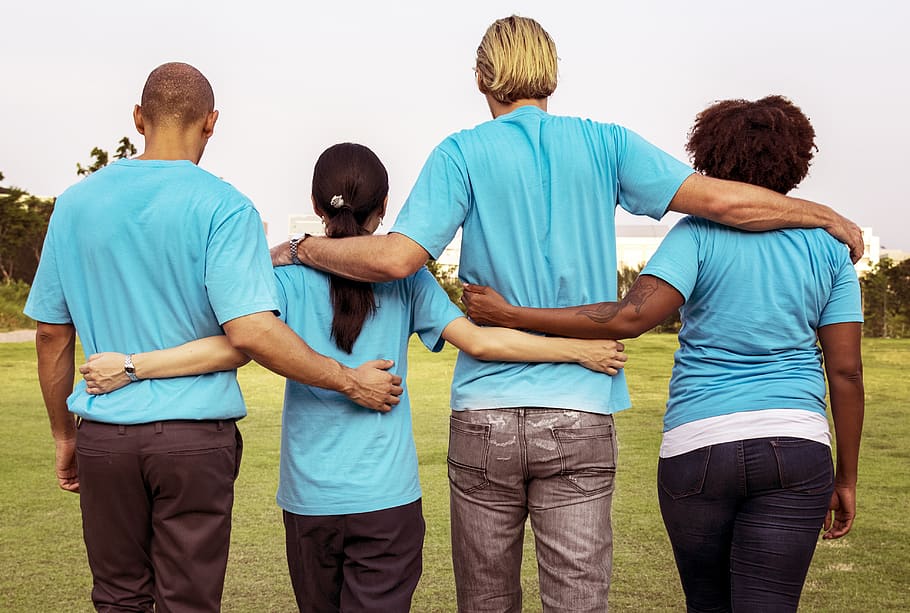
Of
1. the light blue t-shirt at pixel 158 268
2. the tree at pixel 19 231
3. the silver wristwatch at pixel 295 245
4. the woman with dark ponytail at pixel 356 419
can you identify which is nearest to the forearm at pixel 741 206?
the woman with dark ponytail at pixel 356 419

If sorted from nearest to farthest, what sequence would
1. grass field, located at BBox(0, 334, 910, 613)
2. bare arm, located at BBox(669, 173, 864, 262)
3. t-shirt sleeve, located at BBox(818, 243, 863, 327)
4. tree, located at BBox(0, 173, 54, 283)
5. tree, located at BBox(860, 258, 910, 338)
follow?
bare arm, located at BBox(669, 173, 864, 262)
t-shirt sleeve, located at BBox(818, 243, 863, 327)
grass field, located at BBox(0, 334, 910, 613)
tree, located at BBox(860, 258, 910, 338)
tree, located at BBox(0, 173, 54, 283)

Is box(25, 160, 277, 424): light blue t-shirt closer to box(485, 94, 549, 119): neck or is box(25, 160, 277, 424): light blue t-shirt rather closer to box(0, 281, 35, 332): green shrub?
box(485, 94, 549, 119): neck

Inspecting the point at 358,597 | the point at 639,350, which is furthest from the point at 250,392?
the point at 358,597

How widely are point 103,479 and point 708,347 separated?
1.39 meters

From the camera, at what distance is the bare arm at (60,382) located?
2363 millimetres

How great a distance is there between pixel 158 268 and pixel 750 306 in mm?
1309

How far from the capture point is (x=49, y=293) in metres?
2.28

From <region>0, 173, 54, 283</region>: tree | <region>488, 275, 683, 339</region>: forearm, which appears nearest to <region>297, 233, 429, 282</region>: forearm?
<region>488, 275, 683, 339</region>: forearm

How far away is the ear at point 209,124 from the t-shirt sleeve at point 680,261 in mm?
1058

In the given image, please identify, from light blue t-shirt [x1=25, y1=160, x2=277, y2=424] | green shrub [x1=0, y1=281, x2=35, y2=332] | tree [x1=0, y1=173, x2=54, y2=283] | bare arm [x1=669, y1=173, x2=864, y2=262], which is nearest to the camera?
light blue t-shirt [x1=25, y1=160, x2=277, y2=424]

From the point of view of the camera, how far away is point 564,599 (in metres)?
2.32

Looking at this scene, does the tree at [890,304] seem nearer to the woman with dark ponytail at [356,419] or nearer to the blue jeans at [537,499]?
the blue jeans at [537,499]

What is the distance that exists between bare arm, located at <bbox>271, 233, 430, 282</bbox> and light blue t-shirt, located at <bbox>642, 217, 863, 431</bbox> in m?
0.55

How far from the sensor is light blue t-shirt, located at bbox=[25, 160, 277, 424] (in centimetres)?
212
